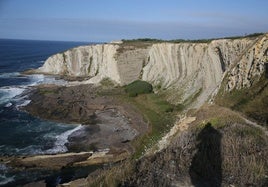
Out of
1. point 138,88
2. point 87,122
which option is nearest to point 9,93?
point 138,88

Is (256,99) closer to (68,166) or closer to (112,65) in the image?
(68,166)

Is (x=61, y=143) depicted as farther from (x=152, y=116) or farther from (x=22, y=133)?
(x=152, y=116)

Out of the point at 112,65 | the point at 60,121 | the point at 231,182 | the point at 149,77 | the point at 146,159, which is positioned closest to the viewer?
the point at 231,182

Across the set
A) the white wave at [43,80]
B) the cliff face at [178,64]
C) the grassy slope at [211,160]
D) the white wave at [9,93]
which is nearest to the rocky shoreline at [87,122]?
the white wave at [9,93]

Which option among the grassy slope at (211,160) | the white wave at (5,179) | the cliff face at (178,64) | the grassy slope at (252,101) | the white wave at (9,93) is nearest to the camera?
the grassy slope at (211,160)

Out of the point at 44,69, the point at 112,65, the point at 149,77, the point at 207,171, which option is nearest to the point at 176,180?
the point at 207,171

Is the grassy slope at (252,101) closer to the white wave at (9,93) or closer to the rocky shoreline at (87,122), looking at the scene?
the rocky shoreline at (87,122)
